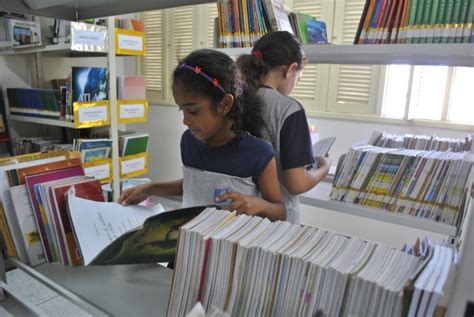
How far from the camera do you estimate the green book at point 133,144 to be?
2658 mm

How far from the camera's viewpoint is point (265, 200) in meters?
1.04

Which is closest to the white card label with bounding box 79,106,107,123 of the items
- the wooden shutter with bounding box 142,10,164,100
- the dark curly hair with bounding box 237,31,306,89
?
the wooden shutter with bounding box 142,10,164,100

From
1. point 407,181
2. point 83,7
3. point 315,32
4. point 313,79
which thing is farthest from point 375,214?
point 313,79

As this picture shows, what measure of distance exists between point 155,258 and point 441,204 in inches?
46.6

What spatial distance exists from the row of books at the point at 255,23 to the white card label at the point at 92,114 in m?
0.99

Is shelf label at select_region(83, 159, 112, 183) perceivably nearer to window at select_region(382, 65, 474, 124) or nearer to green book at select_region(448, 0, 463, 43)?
window at select_region(382, 65, 474, 124)

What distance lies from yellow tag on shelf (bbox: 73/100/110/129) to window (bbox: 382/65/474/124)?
6.24 feet

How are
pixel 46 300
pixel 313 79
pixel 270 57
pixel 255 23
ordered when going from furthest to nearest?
pixel 313 79 → pixel 46 300 → pixel 255 23 → pixel 270 57

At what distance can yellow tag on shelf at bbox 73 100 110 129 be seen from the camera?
2287 millimetres

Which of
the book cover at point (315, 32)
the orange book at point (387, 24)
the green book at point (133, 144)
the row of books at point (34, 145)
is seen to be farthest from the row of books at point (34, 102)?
the orange book at point (387, 24)

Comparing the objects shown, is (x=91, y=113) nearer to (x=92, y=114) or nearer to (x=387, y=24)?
(x=92, y=114)

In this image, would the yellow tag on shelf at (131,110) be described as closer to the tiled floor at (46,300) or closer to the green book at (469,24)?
the tiled floor at (46,300)

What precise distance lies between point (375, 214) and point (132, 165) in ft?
6.00

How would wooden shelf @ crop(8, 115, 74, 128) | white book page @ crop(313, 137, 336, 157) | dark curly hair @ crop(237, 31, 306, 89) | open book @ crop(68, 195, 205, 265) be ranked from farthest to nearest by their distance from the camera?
wooden shelf @ crop(8, 115, 74, 128) < white book page @ crop(313, 137, 336, 157) < dark curly hair @ crop(237, 31, 306, 89) < open book @ crop(68, 195, 205, 265)
